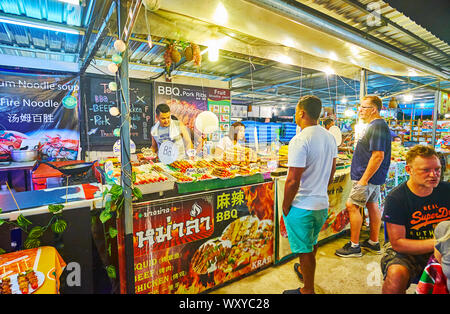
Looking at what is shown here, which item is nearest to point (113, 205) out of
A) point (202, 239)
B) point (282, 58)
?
point (202, 239)

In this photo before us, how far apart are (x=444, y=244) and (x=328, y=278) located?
1836 mm

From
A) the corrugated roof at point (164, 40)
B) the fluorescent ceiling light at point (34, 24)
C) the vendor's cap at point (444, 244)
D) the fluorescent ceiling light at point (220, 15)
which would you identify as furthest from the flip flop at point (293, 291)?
the fluorescent ceiling light at point (34, 24)

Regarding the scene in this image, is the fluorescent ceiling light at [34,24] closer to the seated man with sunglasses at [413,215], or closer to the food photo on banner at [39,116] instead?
the food photo on banner at [39,116]

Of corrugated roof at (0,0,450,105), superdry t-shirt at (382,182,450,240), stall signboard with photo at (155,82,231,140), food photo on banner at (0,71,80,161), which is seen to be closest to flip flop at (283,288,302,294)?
superdry t-shirt at (382,182,450,240)

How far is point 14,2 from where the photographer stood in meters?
3.39

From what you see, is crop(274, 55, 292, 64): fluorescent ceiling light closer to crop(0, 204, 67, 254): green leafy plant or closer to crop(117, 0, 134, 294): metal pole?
crop(117, 0, 134, 294): metal pole

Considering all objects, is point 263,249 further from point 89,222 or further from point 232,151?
point 89,222

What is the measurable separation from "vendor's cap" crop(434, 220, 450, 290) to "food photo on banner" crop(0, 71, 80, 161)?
6.36 metres

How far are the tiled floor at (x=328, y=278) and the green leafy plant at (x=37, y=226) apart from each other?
5.84 feet

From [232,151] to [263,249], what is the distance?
1744mm

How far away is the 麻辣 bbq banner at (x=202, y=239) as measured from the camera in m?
2.23

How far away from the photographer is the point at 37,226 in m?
1.82

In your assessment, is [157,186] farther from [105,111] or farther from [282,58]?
[105,111]

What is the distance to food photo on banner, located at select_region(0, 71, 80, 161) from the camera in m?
5.14
